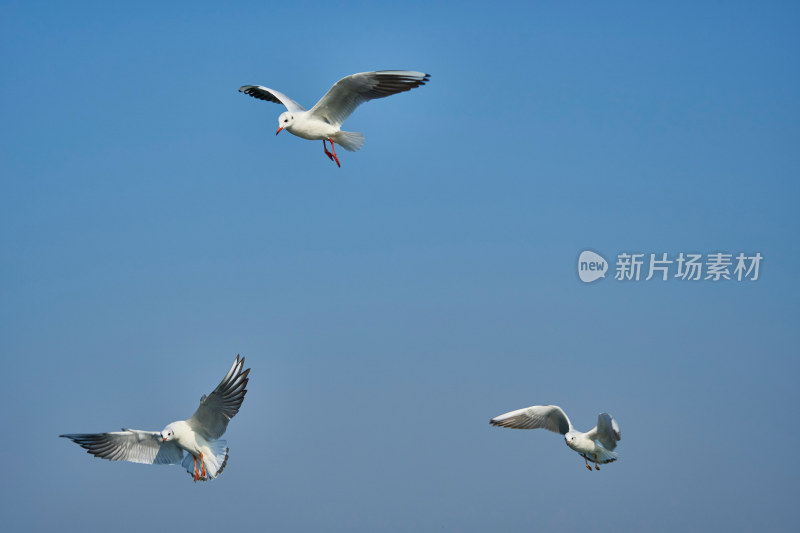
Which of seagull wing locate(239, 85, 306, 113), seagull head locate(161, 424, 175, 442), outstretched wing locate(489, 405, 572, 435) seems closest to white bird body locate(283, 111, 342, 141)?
seagull wing locate(239, 85, 306, 113)

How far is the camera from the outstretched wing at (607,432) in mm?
11938

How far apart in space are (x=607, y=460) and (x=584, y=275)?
12.8 ft

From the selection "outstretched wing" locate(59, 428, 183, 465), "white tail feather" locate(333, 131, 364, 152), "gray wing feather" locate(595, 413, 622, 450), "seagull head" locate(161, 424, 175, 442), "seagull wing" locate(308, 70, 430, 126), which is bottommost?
"outstretched wing" locate(59, 428, 183, 465)

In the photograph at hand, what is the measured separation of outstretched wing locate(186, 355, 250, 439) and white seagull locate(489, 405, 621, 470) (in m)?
4.19

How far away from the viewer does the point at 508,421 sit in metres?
14.2

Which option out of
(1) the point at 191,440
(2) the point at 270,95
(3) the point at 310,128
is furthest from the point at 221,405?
(2) the point at 270,95

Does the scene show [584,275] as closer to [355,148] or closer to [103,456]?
[355,148]

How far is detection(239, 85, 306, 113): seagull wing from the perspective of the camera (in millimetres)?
12945

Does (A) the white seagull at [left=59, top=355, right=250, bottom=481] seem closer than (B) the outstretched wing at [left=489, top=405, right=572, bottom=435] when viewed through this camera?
Yes

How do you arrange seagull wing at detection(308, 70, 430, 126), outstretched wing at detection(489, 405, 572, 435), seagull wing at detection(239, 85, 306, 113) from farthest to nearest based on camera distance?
outstretched wing at detection(489, 405, 572, 435) < seagull wing at detection(239, 85, 306, 113) < seagull wing at detection(308, 70, 430, 126)

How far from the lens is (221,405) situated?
11.9 m

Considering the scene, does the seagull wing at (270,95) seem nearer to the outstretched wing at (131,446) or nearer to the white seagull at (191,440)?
the white seagull at (191,440)

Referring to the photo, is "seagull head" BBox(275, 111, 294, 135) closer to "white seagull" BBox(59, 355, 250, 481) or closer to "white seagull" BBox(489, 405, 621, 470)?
"white seagull" BBox(59, 355, 250, 481)

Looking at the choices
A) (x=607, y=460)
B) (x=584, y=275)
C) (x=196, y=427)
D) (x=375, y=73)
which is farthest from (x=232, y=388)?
(x=584, y=275)
